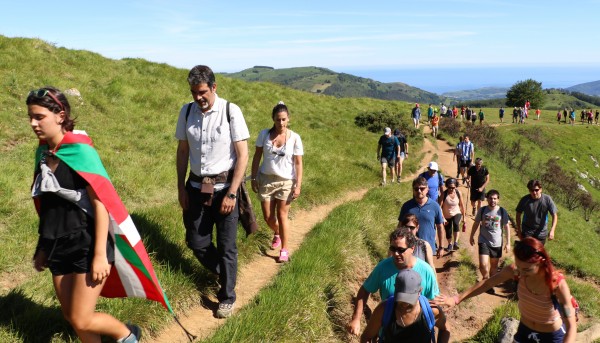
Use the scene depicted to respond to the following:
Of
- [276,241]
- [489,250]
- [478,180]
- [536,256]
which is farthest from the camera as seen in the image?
[478,180]

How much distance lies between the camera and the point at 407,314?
13.1 feet

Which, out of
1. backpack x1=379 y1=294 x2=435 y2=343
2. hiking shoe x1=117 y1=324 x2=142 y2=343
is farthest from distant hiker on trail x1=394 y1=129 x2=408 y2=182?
hiking shoe x1=117 y1=324 x2=142 y2=343

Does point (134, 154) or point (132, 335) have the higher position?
point (134, 154)

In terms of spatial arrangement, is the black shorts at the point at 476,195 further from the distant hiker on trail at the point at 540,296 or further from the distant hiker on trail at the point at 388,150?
the distant hiker on trail at the point at 540,296

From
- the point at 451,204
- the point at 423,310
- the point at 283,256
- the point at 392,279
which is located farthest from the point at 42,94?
the point at 451,204

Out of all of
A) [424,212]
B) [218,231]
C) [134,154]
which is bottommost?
[424,212]

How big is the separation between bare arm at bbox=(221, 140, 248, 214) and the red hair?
2944 mm

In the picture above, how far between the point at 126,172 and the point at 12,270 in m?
4.22

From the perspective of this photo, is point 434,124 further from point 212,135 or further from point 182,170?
point 212,135

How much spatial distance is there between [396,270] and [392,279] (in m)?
0.11

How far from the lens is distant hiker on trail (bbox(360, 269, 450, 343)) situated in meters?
3.87

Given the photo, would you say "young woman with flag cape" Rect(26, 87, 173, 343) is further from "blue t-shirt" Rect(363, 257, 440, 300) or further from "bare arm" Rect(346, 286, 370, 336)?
"blue t-shirt" Rect(363, 257, 440, 300)

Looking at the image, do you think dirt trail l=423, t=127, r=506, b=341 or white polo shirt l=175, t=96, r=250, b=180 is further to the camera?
dirt trail l=423, t=127, r=506, b=341

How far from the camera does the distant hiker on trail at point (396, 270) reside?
4539 mm
